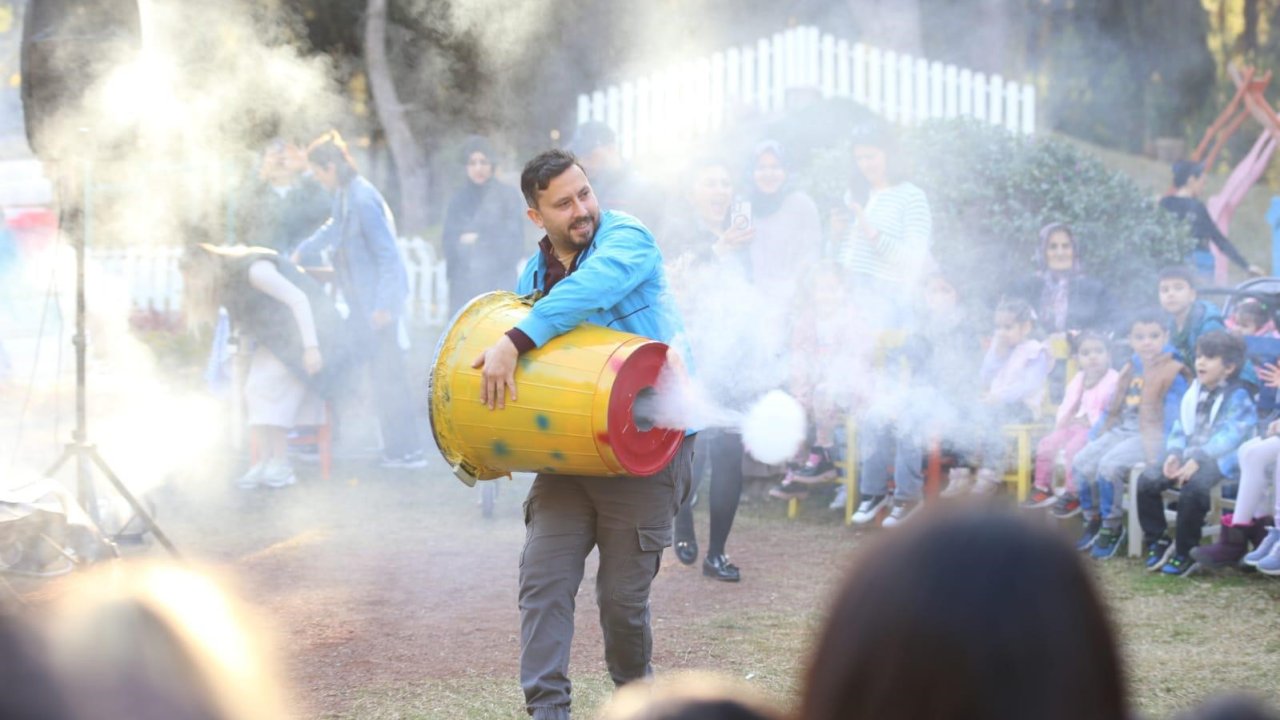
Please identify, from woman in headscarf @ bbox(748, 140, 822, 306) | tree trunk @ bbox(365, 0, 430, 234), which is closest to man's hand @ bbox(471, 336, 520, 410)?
woman in headscarf @ bbox(748, 140, 822, 306)

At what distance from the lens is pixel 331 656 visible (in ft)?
15.1

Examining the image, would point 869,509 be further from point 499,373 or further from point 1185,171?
point 1185,171

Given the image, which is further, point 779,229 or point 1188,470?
point 779,229

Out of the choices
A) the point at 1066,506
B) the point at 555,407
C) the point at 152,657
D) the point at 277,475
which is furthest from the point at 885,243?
the point at 152,657

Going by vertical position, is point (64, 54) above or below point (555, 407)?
above

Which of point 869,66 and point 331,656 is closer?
point 331,656

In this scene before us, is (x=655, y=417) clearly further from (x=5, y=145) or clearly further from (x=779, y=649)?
(x=5, y=145)

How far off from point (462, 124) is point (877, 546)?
1615cm

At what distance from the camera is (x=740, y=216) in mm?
6387

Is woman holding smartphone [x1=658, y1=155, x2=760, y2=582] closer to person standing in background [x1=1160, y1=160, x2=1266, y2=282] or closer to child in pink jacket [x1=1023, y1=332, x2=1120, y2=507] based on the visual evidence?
child in pink jacket [x1=1023, y1=332, x2=1120, y2=507]

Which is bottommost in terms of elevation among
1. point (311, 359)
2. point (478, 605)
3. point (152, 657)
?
point (478, 605)

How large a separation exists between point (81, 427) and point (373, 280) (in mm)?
3398

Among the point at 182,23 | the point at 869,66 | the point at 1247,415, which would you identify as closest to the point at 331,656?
the point at 1247,415

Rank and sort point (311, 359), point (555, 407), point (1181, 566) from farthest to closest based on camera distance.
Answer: point (311, 359), point (1181, 566), point (555, 407)
